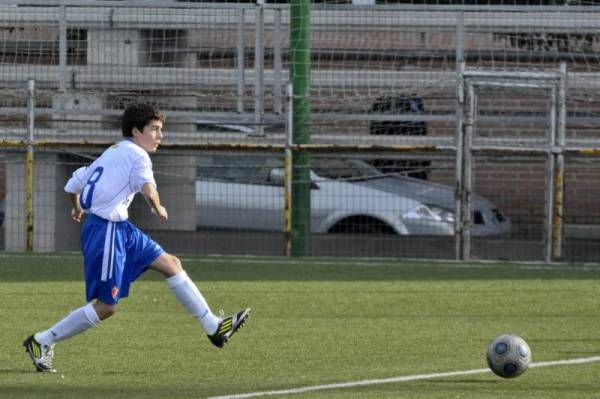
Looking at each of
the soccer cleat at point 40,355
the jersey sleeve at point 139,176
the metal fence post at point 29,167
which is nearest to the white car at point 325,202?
the metal fence post at point 29,167

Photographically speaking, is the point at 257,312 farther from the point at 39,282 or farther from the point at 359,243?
the point at 359,243

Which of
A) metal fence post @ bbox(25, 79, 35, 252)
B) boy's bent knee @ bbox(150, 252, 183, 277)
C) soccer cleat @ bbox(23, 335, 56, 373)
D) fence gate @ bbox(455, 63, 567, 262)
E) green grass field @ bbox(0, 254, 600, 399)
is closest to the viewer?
green grass field @ bbox(0, 254, 600, 399)

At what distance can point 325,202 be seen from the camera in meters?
18.9

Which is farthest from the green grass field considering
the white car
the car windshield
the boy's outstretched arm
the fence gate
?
the car windshield

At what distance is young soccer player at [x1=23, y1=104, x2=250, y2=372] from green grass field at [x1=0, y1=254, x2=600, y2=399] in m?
0.27

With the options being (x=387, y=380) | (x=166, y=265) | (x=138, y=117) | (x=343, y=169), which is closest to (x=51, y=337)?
(x=166, y=265)

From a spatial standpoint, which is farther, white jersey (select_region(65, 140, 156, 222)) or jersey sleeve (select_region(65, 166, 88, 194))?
jersey sleeve (select_region(65, 166, 88, 194))

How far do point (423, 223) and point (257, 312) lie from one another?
6.67m

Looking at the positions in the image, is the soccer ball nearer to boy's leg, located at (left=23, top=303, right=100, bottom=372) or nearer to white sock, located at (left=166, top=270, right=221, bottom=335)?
white sock, located at (left=166, top=270, right=221, bottom=335)

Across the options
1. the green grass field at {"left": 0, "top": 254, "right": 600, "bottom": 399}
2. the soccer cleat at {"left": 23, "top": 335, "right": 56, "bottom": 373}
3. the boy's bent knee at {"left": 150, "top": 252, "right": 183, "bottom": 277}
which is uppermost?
the boy's bent knee at {"left": 150, "top": 252, "right": 183, "bottom": 277}

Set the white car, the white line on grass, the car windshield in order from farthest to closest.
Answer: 1. the car windshield
2. the white car
3. the white line on grass

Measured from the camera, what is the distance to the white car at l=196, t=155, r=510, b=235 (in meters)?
18.6

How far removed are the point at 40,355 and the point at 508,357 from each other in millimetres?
2795

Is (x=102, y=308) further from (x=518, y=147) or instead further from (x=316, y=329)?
(x=518, y=147)
